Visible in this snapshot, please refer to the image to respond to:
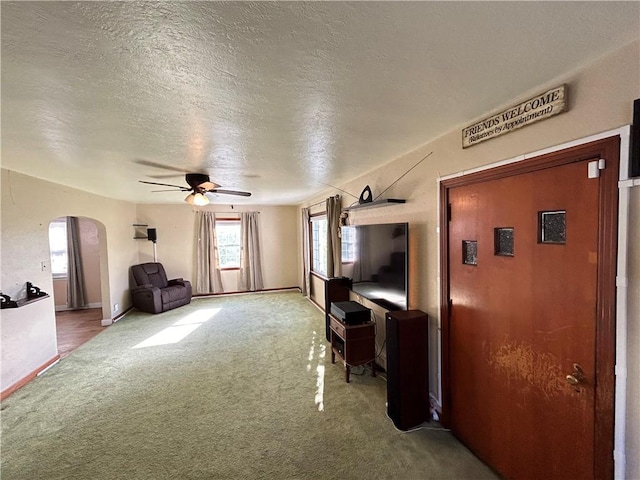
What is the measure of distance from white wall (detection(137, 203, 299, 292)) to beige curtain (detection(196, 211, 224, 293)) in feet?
0.48

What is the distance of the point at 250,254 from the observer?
7.08 meters

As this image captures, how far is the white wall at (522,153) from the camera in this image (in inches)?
44.4

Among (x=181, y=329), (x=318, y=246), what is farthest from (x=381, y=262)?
(x=181, y=329)

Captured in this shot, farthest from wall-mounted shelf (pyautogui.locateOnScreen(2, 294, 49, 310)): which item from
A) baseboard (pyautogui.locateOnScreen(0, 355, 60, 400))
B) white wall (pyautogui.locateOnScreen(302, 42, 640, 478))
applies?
white wall (pyautogui.locateOnScreen(302, 42, 640, 478))

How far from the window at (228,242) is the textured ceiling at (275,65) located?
15.9 ft

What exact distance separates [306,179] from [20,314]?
142 inches

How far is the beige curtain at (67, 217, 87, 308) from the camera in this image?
587 centimetres

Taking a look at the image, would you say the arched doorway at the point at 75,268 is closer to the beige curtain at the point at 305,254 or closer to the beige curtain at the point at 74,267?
the beige curtain at the point at 74,267

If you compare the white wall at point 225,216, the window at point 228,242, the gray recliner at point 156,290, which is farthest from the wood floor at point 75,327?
the window at point 228,242

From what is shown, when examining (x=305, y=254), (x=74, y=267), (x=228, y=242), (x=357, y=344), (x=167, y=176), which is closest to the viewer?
(x=357, y=344)

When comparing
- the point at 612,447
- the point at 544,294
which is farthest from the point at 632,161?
the point at 612,447

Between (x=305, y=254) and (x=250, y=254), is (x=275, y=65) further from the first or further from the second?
(x=250, y=254)

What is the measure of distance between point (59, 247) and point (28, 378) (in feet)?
13.2

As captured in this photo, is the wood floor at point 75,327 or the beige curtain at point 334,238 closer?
the wood floor at point 75,327
